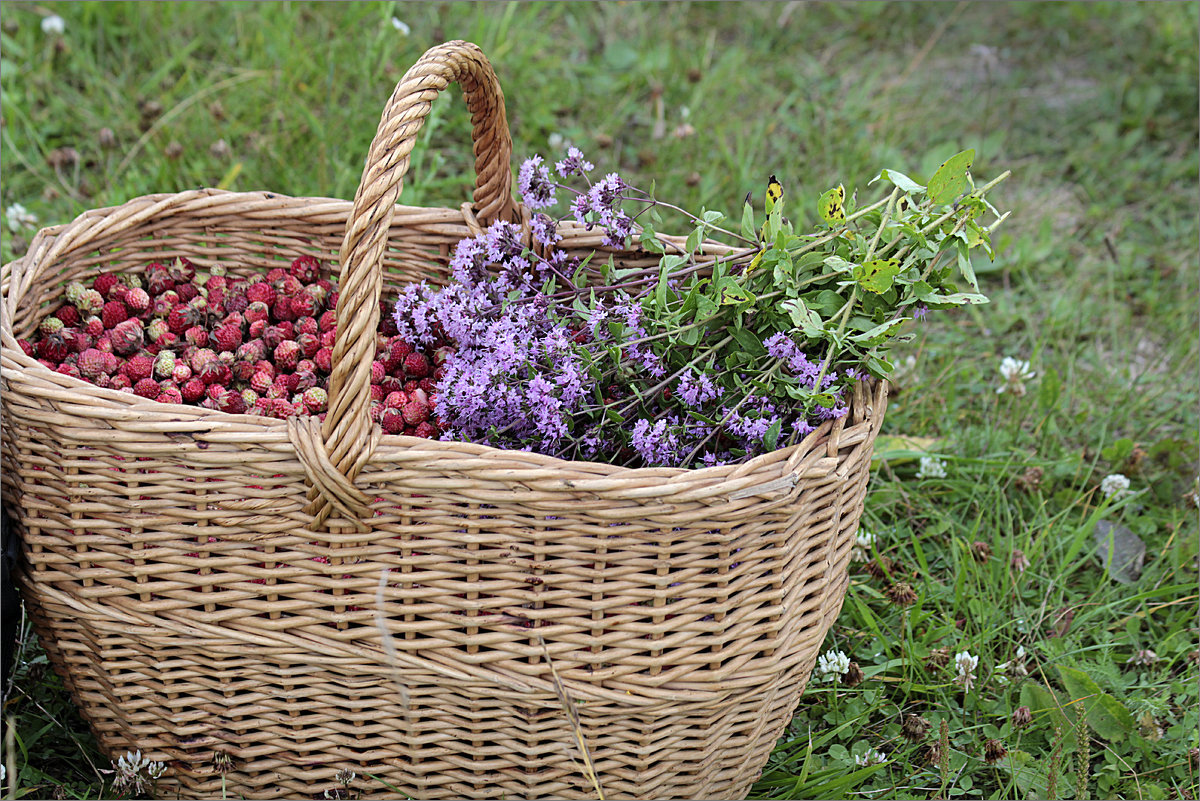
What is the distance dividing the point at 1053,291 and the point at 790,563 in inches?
61.0

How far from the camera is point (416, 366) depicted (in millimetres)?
1431

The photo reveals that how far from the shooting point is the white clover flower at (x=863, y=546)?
5.45ft

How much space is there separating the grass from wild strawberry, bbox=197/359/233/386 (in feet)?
1.57

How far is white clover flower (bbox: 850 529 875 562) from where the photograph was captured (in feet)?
5.45

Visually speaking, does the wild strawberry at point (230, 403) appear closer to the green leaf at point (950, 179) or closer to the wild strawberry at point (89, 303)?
the wild strawberry at point (89, 303)

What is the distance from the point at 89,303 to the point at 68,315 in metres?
0.03

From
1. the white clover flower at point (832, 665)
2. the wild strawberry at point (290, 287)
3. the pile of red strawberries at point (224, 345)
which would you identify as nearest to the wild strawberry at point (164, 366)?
the pile of red strawberries at point (224, 345)

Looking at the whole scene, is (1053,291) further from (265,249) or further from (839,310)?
(265,249)

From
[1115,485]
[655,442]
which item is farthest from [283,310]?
[1115,485]

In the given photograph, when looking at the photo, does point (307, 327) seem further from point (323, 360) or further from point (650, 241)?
point (650, 241)

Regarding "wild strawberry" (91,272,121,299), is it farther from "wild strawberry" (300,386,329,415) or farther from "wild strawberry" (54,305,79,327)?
"wild strawberry" (300,386,329,415)

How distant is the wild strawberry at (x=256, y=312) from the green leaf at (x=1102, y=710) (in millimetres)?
1285

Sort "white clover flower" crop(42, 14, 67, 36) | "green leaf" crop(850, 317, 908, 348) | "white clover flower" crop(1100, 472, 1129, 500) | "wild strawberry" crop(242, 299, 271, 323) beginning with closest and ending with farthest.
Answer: "green leaf" crop(850, 317, 908, 348)
"wild strawberry" crop(242, 299, 271, 323)
"white clover flower" crop(1100, 472, 1129, 500)
"white clover flower" crop(42, 14, 67, 36)

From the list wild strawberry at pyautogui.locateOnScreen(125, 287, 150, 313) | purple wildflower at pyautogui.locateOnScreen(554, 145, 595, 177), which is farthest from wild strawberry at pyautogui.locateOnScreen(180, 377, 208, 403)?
purple wildflower at pyautogui.locateOnScreen(554, 145, 595, 177)
